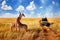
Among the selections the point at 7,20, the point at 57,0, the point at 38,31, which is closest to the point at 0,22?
the point at 7,20

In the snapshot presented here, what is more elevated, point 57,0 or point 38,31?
point 57,0

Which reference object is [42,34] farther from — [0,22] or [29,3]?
[0,22]

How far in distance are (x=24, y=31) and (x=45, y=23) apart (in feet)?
1.05

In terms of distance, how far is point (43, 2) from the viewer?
2.23 m

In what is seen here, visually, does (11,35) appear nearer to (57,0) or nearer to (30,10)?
(30,10)

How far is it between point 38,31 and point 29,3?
42 centimetres

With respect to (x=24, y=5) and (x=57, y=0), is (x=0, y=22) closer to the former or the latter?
(x=24, y=5)

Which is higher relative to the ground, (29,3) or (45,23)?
(29,3)

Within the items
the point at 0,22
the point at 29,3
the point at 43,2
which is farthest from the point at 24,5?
the point at 0,22

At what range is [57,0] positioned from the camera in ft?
7.31

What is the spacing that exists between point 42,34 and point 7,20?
1.76 ft

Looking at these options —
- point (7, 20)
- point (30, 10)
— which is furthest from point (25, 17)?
point (7, 20)

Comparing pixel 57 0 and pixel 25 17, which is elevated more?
pixel 57 0

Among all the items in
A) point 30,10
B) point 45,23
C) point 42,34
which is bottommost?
point 42,34
